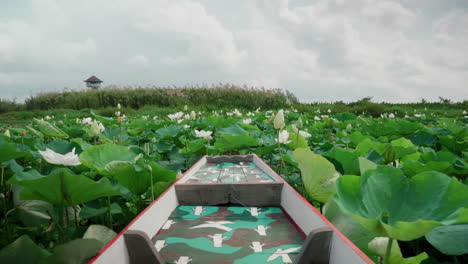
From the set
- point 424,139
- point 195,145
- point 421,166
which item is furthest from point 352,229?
point 424,139

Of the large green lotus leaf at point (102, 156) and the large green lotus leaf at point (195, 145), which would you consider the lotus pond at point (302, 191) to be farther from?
the large green lotus leaf at point (195, 145)

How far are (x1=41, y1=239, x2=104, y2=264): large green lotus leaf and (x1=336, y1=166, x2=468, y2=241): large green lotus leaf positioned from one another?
16.5 inches

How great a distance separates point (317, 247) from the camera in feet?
1.80

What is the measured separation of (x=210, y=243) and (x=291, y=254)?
0.54ft

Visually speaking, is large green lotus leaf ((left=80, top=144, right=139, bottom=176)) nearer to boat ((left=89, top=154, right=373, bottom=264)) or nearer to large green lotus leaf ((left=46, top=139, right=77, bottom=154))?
boat ((left=89, top=154, right=373, bottom=264))

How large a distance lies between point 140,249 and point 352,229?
43 centimetres

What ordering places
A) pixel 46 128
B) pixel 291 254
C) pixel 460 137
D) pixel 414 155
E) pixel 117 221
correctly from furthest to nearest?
pixel 460 137
pixel 46 128
pixel 414 155
pixel 117 221
pixel 291 254

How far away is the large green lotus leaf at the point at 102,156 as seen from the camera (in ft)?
3.00

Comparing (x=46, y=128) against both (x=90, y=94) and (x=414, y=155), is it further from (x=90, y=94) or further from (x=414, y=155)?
(x=90, y=94)

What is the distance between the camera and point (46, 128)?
1.35m

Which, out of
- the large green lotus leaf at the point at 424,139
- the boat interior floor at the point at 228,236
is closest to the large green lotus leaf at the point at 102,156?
the boat interior floor at the point at 228,236

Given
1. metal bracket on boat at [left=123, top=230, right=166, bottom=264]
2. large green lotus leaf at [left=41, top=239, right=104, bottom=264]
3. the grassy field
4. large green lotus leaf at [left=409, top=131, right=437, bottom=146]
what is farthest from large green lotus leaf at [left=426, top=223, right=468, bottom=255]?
the grassy field

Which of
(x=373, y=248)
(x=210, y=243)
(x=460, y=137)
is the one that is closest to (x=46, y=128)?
(x=210, y=243)

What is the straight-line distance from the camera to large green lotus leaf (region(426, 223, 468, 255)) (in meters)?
0.54
